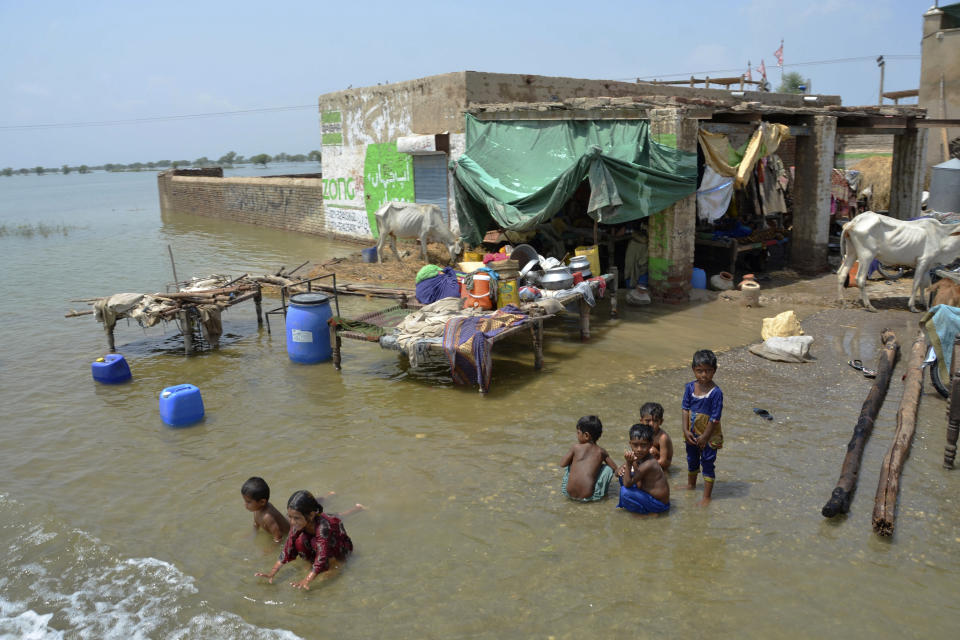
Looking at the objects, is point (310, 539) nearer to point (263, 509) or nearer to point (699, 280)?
point (263, 509)

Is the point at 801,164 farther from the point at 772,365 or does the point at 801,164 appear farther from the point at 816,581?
the point at 816,581

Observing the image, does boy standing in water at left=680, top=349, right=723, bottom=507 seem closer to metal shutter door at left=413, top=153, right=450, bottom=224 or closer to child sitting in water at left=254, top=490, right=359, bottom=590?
child sitting in water at left=254, top=490, right=359, bottom=590

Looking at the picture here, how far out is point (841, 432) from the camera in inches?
261

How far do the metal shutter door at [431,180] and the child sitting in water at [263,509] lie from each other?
11830mm

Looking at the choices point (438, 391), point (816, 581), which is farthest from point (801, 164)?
point (816, 581)

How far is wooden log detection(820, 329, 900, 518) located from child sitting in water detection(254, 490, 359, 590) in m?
3.48

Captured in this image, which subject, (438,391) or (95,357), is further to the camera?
(95,357)

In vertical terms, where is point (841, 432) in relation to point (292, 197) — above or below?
below

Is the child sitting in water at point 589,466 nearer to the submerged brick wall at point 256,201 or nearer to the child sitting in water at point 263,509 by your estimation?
the child sitting in water at point 263,509

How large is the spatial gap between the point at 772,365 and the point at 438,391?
4.13 m

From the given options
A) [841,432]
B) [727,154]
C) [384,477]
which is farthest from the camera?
[727,154]

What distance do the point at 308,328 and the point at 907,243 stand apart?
900 cm

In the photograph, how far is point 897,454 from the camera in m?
5.43

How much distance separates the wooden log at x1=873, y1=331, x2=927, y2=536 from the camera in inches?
191
